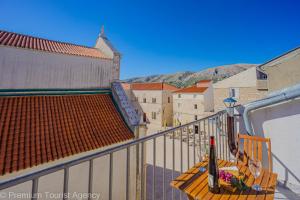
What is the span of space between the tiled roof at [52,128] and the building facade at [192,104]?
17.9m

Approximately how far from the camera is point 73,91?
25.1ft

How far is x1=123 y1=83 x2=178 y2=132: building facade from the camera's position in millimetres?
26484

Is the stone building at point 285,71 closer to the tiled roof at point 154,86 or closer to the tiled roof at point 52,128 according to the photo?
the tiled roof at point 52,128

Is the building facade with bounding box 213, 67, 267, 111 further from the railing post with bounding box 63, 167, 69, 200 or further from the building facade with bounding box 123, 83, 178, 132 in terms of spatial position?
the railing post with bounding box 63, 167, 69, 200

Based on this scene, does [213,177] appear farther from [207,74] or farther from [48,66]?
[207,74]

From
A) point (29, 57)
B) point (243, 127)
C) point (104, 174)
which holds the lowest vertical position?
point (104, 174)

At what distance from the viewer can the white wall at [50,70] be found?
20.3 ft

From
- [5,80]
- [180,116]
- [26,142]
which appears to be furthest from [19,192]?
[180,116]

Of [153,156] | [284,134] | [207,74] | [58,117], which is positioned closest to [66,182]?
[153,156]

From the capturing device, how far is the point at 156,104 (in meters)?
27.1

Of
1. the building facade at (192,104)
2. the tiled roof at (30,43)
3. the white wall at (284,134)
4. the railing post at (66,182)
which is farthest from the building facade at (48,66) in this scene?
the building facade at (192,104)

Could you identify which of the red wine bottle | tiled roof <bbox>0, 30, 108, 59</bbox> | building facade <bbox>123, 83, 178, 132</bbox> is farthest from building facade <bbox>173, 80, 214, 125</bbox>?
the red wine bottle

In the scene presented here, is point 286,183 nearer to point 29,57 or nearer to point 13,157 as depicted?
point 13,157

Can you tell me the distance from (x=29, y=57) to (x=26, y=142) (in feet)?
12.9
